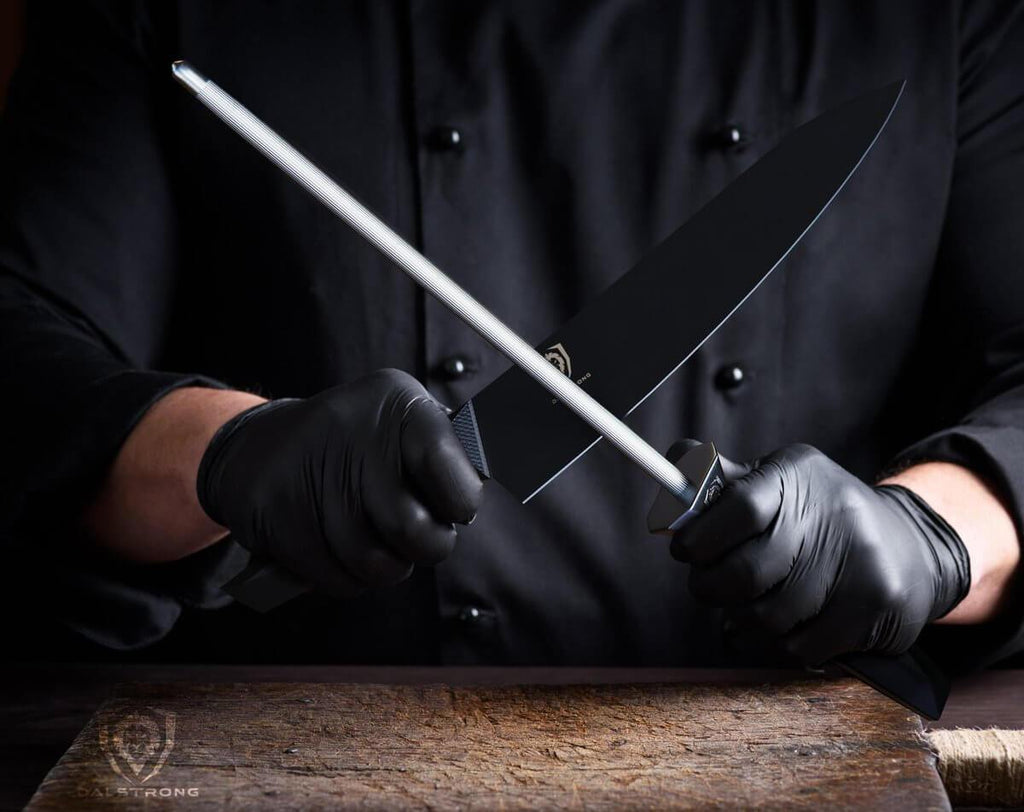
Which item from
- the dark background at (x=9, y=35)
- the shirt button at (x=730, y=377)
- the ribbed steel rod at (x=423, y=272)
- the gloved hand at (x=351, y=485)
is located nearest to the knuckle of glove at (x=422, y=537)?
the gloved hand at (x=351, y=485)

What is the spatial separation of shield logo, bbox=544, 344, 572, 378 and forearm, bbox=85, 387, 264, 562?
9.0 inches

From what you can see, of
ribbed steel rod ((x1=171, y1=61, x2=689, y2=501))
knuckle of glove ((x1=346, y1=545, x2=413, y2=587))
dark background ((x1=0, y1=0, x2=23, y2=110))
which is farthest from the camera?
dark background ((x1=0, y1=0, x2=23, y2=110))

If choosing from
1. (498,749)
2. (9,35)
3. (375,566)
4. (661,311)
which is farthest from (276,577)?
(9,35)

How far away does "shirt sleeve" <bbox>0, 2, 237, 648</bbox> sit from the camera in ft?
2.25

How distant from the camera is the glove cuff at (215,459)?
0.61m

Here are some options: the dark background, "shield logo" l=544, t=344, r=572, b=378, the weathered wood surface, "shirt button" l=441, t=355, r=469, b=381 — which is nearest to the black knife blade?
"shield logo" l=544, t=344, r=572, b=378

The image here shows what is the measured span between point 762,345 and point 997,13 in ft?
1.15

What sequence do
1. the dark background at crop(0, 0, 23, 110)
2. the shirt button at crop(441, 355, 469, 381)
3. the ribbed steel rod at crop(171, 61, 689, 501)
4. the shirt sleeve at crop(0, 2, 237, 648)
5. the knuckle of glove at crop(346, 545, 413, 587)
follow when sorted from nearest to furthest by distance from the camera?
1. the ribbed steel rod at crop(171, 61, 689, 501)
2. the knuckle of glove at crop(346, 545, 413, 587)
3. the shirt sleeve at crop(0, 2, 237, 648)
4. the shirt button at crop(441, 355, 469, 381)
5. the dark background at crop(0, 0, 23, 110)

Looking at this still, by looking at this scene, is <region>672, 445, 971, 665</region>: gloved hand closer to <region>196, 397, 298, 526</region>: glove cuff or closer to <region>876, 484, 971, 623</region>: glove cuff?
<region>876, 484, 971, 623</region>: glove cuff

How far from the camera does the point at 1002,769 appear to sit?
54cm

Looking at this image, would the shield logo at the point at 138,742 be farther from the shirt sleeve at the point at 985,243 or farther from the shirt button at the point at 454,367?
the shirt sleeve at the point at 985,243

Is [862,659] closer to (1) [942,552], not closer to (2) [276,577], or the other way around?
(1) [942,552]

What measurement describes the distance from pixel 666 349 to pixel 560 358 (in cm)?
6

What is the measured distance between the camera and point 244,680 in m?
0.65
